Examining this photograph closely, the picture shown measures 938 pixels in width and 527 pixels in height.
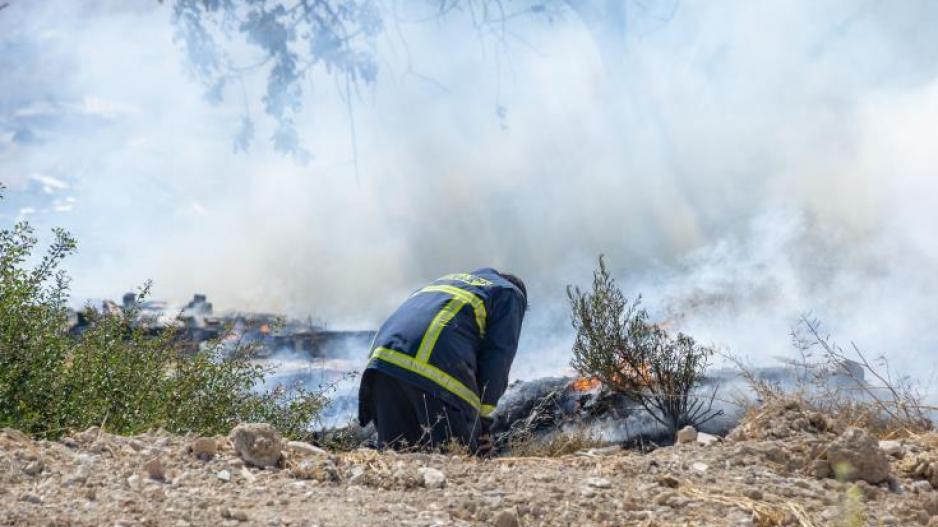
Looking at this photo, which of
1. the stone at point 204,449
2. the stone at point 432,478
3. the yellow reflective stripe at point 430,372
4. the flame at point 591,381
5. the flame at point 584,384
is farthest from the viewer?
the flame at point 584,384

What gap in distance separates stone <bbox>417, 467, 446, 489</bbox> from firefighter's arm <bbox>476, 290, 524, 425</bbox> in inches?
77.4

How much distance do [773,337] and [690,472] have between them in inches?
364

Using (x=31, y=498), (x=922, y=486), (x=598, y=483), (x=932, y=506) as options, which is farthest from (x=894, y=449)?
(x=31, y=498)

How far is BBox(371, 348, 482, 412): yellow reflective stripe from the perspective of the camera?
4.82 meters

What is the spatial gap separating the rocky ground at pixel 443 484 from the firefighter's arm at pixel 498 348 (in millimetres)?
1542

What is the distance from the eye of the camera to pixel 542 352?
42.6 ft

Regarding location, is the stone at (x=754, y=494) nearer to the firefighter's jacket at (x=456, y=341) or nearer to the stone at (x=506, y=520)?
the stone at (x=506, y=520)

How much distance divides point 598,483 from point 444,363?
2.01 meters

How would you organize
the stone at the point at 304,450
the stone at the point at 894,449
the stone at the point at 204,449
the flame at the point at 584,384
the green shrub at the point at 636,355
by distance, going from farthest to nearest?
the flame at the point at 584,384
the green shrub at the point at 636,355
the stone at the point at 894,449
the stone at the point at 304,450
the stone at the point at 204,449

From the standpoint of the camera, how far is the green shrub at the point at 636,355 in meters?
7.22

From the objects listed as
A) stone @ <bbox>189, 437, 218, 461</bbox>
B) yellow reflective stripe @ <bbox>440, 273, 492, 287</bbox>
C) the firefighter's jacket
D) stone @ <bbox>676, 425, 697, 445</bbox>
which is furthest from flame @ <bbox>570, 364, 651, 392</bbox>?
stone @ <bbox>189, 437, 218, 461</bbox>

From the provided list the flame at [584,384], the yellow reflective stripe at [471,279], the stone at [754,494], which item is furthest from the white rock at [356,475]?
the flame at [584,384]

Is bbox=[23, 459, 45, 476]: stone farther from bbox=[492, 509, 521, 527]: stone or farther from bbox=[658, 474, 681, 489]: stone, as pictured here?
bbox=[658, 474, 681, 489]: stone

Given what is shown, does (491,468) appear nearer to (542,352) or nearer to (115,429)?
(115,429)
